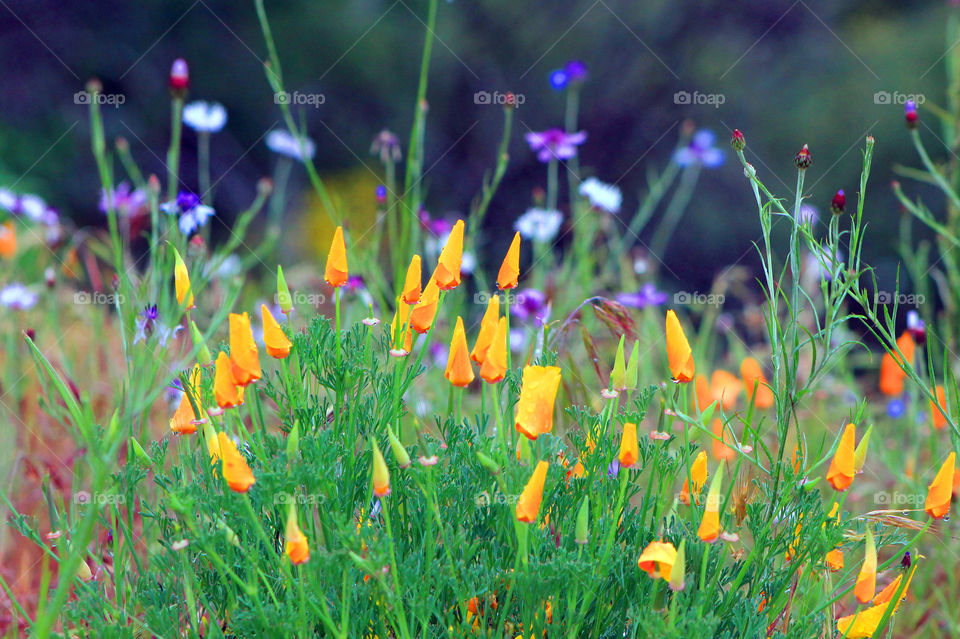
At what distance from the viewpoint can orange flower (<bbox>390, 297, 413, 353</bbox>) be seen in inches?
54.6

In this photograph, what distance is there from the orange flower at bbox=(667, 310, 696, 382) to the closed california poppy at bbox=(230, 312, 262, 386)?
604 mm

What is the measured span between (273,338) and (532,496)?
0.44 m

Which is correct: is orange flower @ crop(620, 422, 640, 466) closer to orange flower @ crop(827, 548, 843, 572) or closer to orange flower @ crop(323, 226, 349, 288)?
orange flower @ crop(827, 548, 843, 572)

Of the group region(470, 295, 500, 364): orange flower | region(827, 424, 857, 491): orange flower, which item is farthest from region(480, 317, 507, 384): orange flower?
region(827, 424, 857, 491): orange flower

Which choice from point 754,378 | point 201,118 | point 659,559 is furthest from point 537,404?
point 201,118

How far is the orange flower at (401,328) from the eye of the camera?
1388 millimetres

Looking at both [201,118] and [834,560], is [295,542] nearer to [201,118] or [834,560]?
[834,560]

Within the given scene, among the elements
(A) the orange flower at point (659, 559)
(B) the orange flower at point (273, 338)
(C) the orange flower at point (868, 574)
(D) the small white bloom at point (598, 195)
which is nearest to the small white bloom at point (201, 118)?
(D) the small white bloom at point (598, 195)

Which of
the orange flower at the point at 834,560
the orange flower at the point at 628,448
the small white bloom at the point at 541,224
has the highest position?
the small white bloom at the point at 541,224

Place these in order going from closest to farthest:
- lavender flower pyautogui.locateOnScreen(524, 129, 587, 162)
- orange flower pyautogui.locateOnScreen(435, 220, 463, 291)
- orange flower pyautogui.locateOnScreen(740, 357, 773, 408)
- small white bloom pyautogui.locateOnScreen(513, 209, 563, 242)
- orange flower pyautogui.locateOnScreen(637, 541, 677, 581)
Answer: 1. orange flower pyautogui.locateOnScreen(637, 541, 677, 581)
2. orange flower pyautogui.locateOnScreen(435, 220, 463, 291)
3. orange flower pyautogui.locateOnScreen(740, 357, 773, 408)
4. lavender flower pyautogui.locateOnScreen(524, 129, 587, 162)
5. small white bloom pyautogui.locateOnScreen(513, 209, 563, 242)

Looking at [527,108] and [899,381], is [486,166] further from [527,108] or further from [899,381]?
[899,381]

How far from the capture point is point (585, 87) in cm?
750

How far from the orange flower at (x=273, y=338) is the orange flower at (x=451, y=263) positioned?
25cm

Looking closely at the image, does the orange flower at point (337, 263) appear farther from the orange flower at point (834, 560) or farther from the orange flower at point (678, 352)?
the orange flower at point (834, 560)
